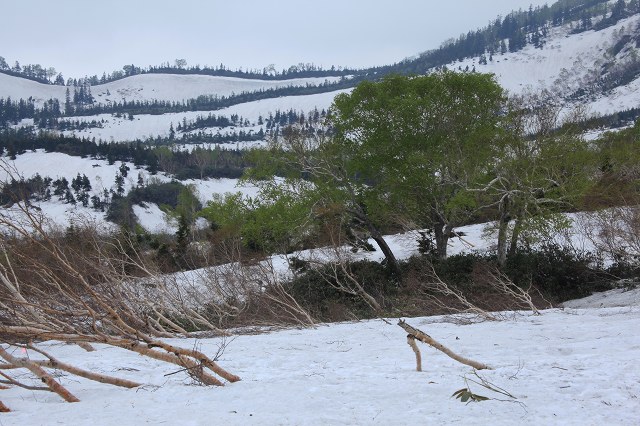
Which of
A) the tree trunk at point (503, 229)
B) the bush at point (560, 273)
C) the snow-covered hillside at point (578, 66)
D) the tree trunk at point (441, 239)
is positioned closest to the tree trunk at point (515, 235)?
the tree trunk at point (503, 229)

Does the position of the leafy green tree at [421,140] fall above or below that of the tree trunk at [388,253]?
above

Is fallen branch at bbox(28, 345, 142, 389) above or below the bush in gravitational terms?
above

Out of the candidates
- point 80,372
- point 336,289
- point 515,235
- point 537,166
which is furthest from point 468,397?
point 515,235

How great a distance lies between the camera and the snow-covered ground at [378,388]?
4297mm

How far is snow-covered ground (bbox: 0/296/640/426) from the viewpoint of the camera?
4297 mm

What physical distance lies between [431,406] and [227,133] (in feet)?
628

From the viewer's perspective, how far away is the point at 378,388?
5547 mm

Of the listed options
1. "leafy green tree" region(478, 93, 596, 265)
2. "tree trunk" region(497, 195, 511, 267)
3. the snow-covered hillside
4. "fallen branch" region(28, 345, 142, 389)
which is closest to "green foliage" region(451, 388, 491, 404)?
"fallen branch" region(28, 345, 142, 389)

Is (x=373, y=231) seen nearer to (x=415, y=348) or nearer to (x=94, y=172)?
(x=415, y=348)

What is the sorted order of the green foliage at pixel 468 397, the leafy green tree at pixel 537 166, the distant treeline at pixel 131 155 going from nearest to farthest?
the green foliage at pixel 468 397
the leafy green tree at pixel 537 166
the distant treeline at pixel 131 155

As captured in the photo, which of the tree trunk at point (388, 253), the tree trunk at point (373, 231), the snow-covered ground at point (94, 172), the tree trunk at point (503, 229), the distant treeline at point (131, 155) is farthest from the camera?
the distant treeline at point (131, 155)

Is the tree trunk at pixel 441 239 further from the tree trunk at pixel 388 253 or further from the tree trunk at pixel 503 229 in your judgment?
the tree trunk at pixel 503 229

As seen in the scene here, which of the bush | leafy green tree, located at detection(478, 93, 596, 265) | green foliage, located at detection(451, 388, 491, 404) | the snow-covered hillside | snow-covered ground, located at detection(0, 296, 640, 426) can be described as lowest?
the bush

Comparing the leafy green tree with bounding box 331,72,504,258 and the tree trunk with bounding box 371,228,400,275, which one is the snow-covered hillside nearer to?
Result: the leafy green tree with bounding box 331,72,504,258
